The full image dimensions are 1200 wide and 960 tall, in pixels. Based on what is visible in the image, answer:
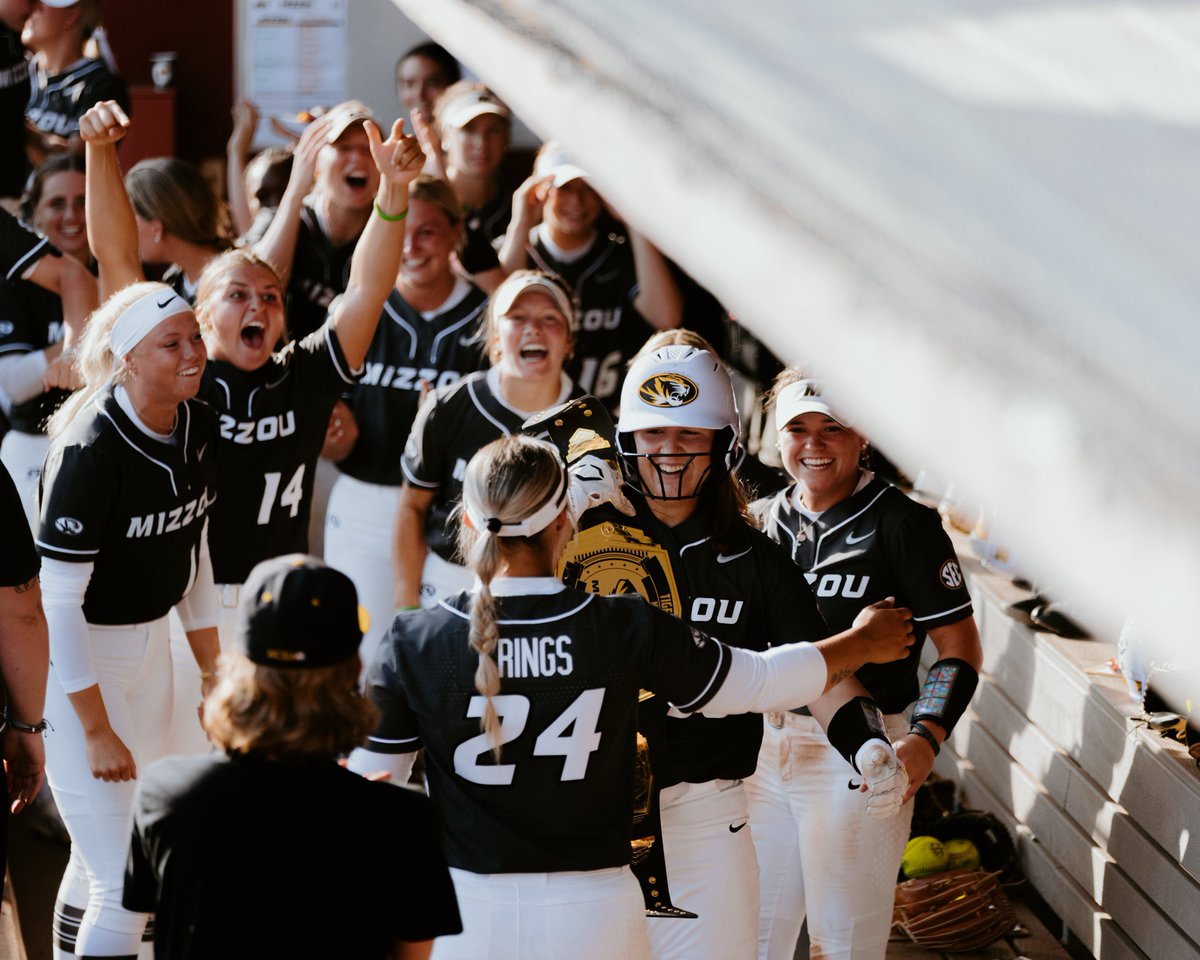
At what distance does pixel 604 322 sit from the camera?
214 inches

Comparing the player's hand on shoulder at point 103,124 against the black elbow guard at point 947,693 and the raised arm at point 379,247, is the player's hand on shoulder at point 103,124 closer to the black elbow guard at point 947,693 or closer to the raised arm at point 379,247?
the raised arm at point 379,247

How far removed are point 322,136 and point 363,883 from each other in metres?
3.31

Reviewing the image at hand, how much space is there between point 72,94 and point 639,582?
4.11 m

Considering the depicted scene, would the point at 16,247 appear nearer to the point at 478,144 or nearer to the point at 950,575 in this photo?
the point at 478,144

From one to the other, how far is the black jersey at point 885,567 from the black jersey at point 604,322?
6.82ft

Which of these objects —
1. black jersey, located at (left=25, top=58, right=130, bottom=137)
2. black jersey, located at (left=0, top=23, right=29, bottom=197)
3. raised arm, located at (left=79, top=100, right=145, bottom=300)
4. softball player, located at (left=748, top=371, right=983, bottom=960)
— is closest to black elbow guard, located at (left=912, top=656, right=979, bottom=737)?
softball player, located at (left=748, top=371, right=983, bottom=960)

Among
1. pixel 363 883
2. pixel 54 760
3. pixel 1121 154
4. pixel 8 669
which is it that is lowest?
pixel 54 760

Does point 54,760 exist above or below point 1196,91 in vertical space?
below

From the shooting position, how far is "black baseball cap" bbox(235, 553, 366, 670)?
2002 millimetres

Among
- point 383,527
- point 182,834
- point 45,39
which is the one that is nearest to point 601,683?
point 182,834

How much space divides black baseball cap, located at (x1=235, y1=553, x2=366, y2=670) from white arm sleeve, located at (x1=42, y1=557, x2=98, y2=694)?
136 centimetres

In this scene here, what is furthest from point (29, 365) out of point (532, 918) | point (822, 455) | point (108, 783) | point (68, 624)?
point (532, 918)

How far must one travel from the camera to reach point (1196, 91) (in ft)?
2.94

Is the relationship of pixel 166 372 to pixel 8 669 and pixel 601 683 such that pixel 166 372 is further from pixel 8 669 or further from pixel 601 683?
pixel 601 683
